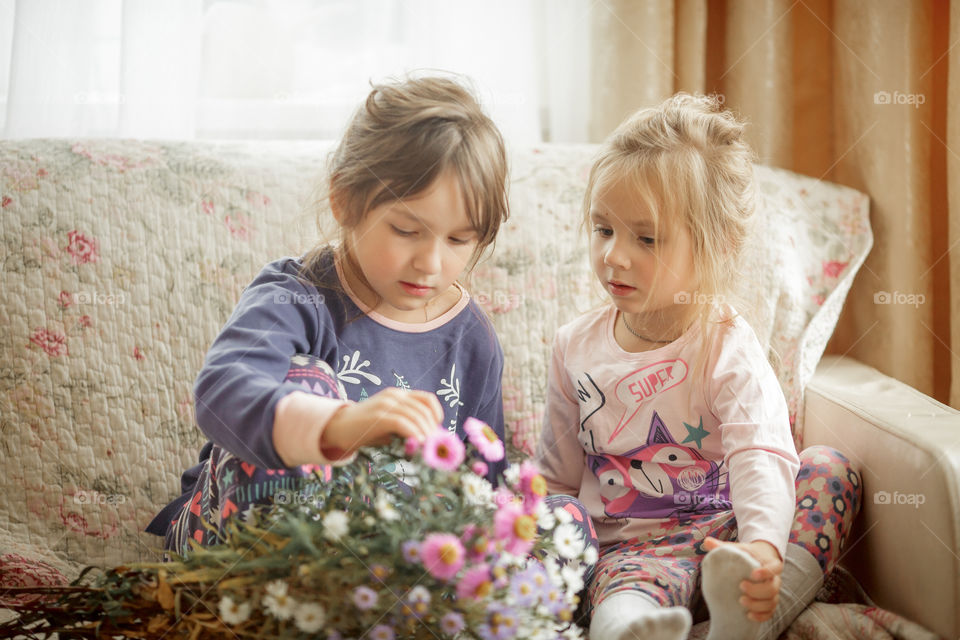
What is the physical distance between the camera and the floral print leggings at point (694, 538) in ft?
3.20

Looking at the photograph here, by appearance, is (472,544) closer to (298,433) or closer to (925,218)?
(298,433)

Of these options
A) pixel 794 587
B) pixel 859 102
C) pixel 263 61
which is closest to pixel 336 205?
pixel 794 587

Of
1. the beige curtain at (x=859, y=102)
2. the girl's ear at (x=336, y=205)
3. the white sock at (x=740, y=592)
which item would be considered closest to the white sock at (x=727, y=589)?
the white sock at (x=740, y=592)

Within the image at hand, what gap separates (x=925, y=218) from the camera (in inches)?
59.8

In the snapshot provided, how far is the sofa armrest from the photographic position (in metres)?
0.93

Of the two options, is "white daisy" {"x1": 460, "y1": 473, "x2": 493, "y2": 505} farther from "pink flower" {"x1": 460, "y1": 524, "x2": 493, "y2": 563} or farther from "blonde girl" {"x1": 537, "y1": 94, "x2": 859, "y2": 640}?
"blonde girl" {"x1": 537, "y1": 94, "x2": 859, "y2": 640}

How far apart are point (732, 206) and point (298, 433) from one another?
69 centimetres

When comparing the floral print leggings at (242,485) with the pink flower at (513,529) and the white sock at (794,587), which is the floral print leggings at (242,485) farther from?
the white sock at (794,587)

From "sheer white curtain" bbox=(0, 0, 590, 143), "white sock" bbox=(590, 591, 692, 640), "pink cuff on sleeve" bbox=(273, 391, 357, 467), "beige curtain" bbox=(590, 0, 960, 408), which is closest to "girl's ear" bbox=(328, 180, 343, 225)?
"pink cuff on sleeve" bbox=(273, 391, 357, 467)

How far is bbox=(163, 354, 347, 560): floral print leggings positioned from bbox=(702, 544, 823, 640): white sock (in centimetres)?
43

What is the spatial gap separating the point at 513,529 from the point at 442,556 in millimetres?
69

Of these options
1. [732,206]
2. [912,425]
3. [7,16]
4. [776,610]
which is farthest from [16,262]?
[912,425]

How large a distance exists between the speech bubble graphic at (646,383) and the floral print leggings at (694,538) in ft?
0.51

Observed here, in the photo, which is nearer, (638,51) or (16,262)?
(16,262)
